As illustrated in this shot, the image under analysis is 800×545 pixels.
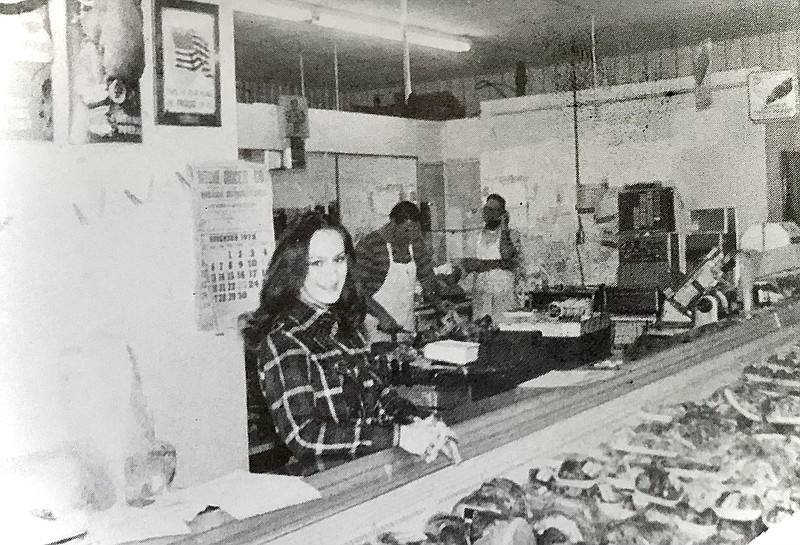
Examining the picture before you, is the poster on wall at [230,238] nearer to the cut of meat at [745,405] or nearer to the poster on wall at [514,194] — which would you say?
the poster on wall at [514,194]

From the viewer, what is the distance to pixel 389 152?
97.6 inches

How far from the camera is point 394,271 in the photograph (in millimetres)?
2566

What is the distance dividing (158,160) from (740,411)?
299 centimetres

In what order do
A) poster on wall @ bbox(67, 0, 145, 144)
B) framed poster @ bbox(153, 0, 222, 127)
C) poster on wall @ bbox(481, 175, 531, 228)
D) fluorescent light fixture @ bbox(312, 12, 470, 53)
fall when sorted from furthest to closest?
poster on wall @ bbox(481, 175, 531, 228), fluorescent light fixture @ bbox(312, 12, 470, 53), framed poster @ bbox(153, 0, 222, 127), poster on wall @ bbox(67, 0, 145, 144)

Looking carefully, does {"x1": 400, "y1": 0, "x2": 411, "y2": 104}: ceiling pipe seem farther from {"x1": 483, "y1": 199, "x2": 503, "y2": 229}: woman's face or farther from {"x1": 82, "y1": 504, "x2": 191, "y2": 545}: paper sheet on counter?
{"x1": 82, "y1": 504, "x2": 191, "y2": 545}: paper sheet on counter

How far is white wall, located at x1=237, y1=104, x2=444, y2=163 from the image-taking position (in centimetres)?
206

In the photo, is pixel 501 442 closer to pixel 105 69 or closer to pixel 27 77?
pixel 105 69

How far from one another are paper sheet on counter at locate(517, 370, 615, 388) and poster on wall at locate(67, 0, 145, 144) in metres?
1.84

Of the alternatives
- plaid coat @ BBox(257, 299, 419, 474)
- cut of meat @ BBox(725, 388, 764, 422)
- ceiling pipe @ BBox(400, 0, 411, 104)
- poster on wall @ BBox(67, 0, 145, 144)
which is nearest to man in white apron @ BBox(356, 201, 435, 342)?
plaid coat @ BBox(257, 299, 419, 474)

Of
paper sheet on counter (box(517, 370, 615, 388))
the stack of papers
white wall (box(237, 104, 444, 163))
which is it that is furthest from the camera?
paper sheet on counter (box(517, 370, 615, 388))

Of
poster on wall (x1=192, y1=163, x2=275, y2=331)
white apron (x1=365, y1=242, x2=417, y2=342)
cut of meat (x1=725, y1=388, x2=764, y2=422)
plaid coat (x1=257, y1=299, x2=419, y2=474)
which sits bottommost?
cut of meat (x1=725, y1=388, x2=764, y2=422)

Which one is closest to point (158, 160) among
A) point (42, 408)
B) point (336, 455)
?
point (42, 408)

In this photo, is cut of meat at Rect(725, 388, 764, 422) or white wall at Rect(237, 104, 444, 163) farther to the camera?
cut of meat at Rect(725, 388, 764, 422)

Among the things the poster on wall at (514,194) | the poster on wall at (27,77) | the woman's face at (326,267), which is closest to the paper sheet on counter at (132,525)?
the woman's face at (326,267)
